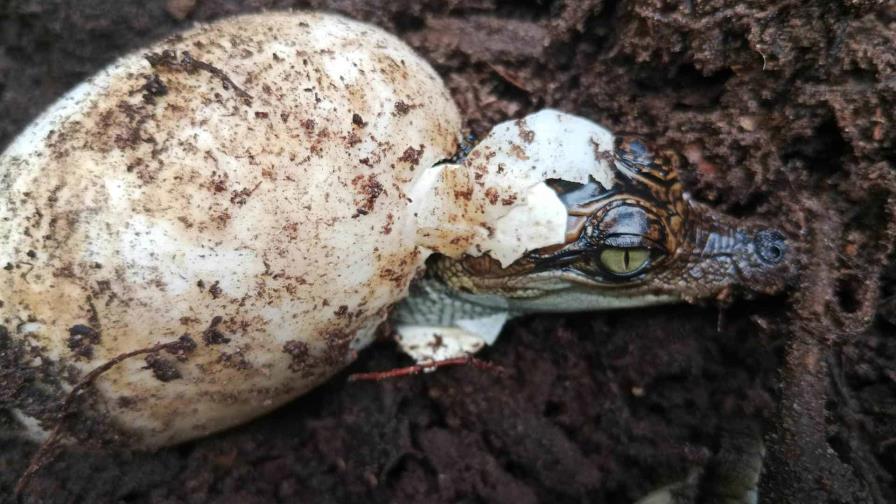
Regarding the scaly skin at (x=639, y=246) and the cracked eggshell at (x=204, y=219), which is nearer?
the cracked eggshell at (x=204, y=219)

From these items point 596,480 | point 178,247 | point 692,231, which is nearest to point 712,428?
point 596,480

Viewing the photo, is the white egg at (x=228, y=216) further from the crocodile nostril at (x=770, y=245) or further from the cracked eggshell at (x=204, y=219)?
the crocodile nostril at (x=770, y=245)

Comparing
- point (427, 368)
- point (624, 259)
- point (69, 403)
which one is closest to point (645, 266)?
point (624, 259)

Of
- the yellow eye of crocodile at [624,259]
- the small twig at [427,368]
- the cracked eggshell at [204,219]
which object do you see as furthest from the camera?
the small twig at [427,368]

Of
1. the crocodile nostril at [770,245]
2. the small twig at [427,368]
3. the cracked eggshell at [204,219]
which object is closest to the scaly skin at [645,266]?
the crocodile nostril at [770,245]

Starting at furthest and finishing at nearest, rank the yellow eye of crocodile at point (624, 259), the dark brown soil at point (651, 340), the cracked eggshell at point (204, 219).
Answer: the yellow eye of crocodile at point (624, 259) < the dark brown soil at point (651, 340) < the cracked eggshell at point (204, 219)

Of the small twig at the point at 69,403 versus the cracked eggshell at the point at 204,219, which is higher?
the cracked eggshell at the point at 204,219
